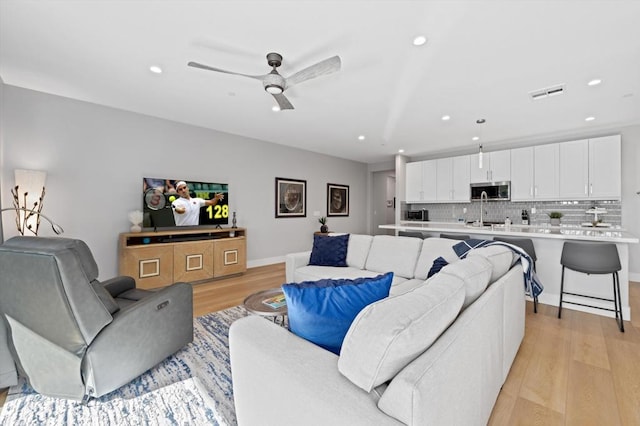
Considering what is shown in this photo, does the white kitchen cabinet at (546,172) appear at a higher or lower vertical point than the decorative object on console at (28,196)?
higher

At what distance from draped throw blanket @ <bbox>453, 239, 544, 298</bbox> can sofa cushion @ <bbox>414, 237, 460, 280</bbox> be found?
0.17m

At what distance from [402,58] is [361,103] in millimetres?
1085

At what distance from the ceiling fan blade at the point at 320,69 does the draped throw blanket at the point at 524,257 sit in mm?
1959

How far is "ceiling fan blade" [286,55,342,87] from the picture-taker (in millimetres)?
2191

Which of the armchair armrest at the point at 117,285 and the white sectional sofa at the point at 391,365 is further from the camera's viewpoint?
the armchair armrest at the point at 117,285

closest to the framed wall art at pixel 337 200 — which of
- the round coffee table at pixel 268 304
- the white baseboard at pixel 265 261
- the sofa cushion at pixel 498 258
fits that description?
the white baseboard at pixel 265 261

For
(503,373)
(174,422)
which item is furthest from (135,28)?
(503,373)

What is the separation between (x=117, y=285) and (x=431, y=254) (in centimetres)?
297

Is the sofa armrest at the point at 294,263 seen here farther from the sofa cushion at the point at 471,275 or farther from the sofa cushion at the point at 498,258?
the sofa cushion at the point at 471,275

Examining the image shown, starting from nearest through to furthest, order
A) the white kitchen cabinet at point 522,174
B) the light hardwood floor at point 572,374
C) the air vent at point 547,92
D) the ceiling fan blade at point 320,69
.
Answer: the light hardwood floor at point 572,374 → the ceiling fan blade at point 320,69 → the air vent at point 547,92 → the white kitchen cabinet at point 522,174

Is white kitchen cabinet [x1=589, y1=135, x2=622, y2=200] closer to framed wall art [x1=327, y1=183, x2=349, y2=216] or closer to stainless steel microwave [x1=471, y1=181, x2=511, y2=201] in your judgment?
stainless steel microwave [x1=471, y1=181, x2=511, y2=201]

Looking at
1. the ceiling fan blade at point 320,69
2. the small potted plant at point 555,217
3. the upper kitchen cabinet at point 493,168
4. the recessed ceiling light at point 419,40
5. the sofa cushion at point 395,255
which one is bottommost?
the sofa cushion at point 395,255

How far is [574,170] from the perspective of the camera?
470cm

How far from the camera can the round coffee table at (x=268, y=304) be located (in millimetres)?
1928
